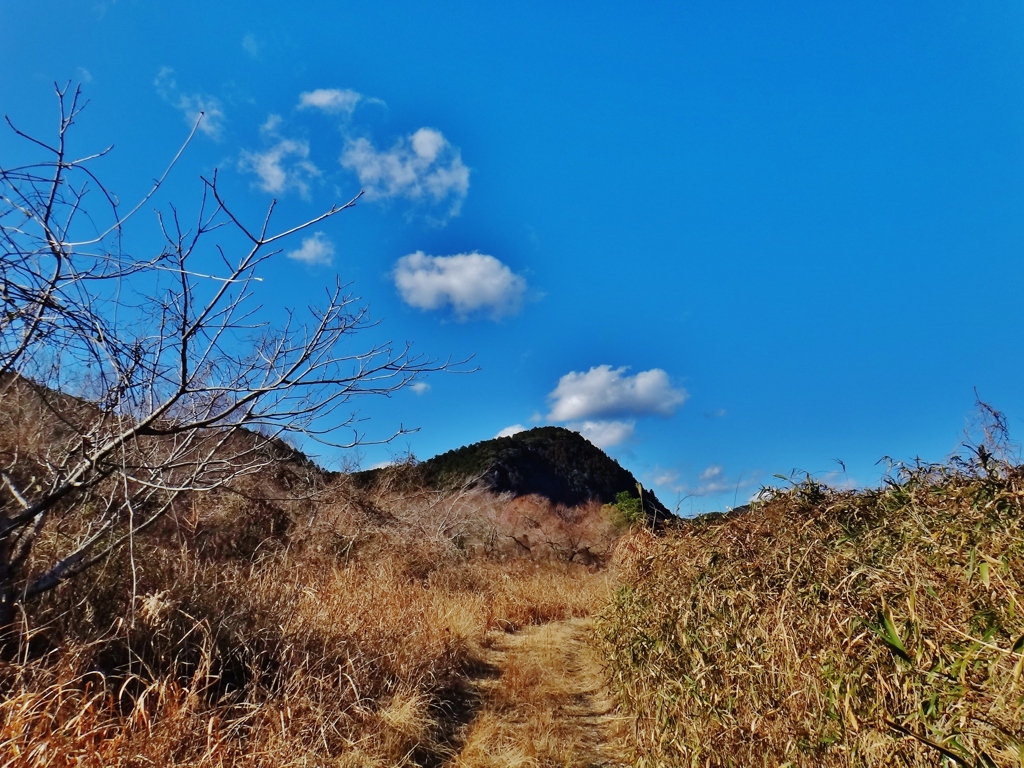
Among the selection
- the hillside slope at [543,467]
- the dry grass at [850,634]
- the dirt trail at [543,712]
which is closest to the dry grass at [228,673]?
the dirt trail at [543,712]

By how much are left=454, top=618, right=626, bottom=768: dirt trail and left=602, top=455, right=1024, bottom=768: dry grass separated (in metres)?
0.69

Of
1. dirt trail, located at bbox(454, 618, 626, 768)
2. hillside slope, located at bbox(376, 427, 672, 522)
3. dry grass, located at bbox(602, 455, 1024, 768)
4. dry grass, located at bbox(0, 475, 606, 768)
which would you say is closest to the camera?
dry grass, located at bbox(602, 455, 1024, 768)

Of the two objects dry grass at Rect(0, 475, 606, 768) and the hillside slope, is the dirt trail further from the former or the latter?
the hillside slope

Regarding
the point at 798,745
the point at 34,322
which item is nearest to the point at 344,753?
the point at 798,745

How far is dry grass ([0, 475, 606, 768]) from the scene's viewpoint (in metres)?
2.88

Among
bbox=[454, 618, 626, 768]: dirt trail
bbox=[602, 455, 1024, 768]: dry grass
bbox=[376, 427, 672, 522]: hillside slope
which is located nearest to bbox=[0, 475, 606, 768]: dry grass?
bbox=[454, 618, 626, 768]: dirt trail

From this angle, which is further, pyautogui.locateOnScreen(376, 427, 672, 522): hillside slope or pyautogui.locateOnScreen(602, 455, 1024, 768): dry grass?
pyautogui.locateOnScreen(376, 427, 672, 522): hillside slope

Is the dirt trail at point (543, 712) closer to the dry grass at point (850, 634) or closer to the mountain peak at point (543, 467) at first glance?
the dry grass at point (850, 634)

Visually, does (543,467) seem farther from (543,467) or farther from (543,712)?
(543,712)

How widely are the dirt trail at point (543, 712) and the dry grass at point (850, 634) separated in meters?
0.69

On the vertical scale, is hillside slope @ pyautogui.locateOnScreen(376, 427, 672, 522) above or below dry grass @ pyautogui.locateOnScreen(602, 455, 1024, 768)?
above

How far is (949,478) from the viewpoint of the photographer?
3.42 metres

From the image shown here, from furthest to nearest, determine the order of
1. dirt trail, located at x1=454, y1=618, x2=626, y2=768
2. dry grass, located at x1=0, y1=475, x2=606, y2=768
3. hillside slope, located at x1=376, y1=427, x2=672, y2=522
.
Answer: hillside slope, located at x1=376, y1=427, x2=672, y2=522, dirt trail, located at x1=454, y1=618, x2=626, y2=768, dry grass, located at x1=0, y1=475, x2=606, y2=768

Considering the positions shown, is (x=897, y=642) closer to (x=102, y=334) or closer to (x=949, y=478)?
(x=949, y=478)
